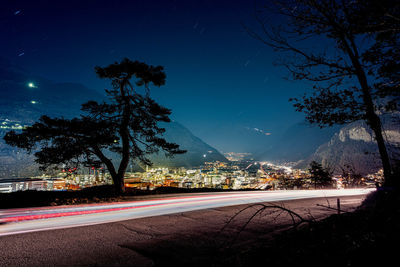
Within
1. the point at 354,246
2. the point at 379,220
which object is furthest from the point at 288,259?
the point at 379,220

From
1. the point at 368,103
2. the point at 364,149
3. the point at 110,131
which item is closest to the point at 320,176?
the point at 364,149

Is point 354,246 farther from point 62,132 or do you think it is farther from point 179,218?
point 62,132

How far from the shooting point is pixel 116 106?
12891 mm

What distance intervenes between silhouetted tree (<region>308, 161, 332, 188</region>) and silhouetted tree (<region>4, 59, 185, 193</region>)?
16.4 m

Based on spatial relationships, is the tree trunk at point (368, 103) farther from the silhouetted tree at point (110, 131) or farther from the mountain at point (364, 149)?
the silhouetted tree at point (110, 131)

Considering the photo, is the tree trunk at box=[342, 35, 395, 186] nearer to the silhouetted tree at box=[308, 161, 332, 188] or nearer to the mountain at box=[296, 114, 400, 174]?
the mountain at box=[296, 114, 400, 174]

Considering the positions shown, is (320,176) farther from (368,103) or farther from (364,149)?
(368,103)

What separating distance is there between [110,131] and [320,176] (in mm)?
21584

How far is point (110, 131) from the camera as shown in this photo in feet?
40.7

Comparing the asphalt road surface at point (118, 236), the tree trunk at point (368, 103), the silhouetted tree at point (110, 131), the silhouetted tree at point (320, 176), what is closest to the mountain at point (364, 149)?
the tree trunk at point (368, 103)

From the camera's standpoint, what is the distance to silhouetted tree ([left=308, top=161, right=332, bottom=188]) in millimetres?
19891

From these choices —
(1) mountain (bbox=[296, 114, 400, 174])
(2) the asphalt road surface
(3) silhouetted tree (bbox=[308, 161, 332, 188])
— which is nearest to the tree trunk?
(1) mountain (bbox=[296, 114, 400, 174])

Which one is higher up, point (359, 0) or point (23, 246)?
point (359, 0)

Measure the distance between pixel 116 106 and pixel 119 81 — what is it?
1.78 m
